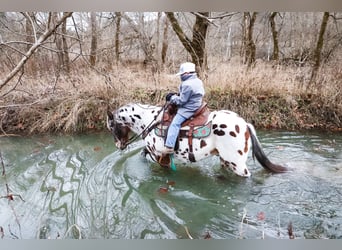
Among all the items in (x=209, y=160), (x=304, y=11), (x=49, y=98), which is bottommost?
(x=209, y=160)

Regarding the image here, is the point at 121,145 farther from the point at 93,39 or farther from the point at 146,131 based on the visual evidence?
the point at 93,39

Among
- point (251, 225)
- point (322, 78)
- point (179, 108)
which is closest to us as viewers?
point (251, 225)

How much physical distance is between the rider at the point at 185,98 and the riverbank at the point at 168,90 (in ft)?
0.89

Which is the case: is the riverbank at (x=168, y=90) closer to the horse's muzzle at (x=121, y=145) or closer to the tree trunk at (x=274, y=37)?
the tree trunk at (x=274, y=37)

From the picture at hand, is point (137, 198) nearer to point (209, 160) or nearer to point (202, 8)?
point (209, 160)

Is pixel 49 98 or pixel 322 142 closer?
pixel 322 142

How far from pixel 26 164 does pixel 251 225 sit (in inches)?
77.8

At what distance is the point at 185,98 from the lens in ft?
7.17

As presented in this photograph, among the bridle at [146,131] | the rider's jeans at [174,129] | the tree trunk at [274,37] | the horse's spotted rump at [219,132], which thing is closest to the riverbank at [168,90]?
the tree trunk at [274,37]

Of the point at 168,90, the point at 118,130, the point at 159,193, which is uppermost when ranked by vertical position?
the point at 168,90

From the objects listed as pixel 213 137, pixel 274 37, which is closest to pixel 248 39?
pixel 274 37

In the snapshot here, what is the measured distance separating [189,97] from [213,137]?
0.38m

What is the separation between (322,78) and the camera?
2441mm

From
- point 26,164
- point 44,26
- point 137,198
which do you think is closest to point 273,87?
point 137,198
